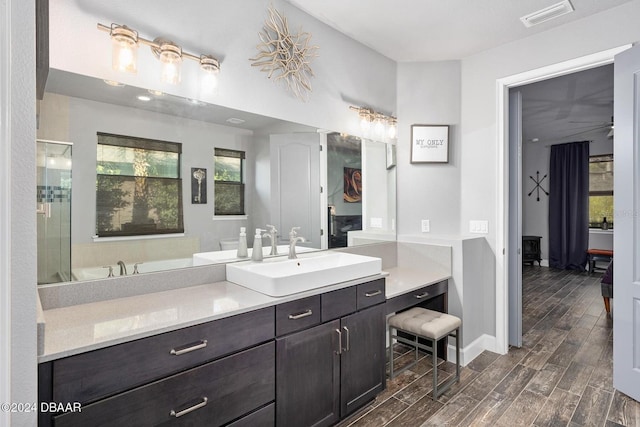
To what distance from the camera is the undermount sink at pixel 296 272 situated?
165 cm

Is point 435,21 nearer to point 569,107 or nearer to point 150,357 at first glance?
point 150,357

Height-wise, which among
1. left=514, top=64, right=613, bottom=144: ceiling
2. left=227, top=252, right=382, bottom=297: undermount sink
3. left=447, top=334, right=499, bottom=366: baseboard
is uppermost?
left=514, top=64, right=613, bottom=144: ceiling

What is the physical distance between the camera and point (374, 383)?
208 cm

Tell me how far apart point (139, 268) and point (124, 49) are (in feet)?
3.54

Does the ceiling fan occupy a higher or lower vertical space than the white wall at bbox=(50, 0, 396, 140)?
higher

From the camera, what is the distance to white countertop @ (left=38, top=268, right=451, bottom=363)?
1.13 meters

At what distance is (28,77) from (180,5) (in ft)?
3.60

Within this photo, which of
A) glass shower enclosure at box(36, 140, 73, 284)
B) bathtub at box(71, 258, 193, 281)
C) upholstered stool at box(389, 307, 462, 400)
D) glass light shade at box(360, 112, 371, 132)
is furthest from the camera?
glass light shade at box(360, 112, 371, 132)

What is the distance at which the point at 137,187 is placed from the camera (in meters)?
1.71

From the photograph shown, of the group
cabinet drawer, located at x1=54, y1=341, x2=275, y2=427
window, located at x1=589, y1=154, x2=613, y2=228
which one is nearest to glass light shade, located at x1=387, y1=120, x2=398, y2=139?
cabinet drawer, located at x1=54, y1=341, x2=275, y2=427

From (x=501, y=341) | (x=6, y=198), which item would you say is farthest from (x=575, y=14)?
(x=6, y=198)

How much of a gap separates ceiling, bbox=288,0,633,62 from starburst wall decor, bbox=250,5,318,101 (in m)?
0.23

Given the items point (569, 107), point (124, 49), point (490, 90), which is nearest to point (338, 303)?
point (124, 49)

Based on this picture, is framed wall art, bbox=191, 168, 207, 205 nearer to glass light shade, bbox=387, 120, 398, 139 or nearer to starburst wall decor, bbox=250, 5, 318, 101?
starburst wall decor, bbox=250, 5, 318, 101
